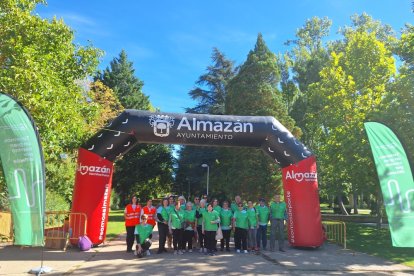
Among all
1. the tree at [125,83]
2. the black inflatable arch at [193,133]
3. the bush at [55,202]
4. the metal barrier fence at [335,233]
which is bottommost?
the metal barrier fence at [335,233]

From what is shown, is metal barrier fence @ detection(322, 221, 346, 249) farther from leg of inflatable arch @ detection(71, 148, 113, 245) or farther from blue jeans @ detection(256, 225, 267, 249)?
leg of inflatable arch @ detection(71, 148, 113, 245)

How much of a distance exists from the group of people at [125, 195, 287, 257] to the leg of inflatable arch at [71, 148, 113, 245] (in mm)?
1087

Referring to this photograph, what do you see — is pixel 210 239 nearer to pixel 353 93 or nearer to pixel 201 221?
pixel 201 221

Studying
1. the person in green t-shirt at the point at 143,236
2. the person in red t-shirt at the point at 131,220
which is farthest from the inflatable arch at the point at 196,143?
the person in green t-shirt at the point at 143,236

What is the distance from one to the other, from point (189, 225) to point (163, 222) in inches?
30.6

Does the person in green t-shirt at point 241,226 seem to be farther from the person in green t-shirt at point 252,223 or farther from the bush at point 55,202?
the bush at point 55,202

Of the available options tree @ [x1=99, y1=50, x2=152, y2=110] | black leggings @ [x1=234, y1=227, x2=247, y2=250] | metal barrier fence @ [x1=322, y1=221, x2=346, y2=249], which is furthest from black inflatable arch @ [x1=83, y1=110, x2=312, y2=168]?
tree @ [x1=99, y1=50, x2=152, y2=110]

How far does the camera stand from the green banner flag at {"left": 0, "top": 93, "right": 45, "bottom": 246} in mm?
7434

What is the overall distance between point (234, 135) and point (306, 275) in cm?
532

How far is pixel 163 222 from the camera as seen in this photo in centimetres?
1184

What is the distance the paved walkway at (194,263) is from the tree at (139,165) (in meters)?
22.4

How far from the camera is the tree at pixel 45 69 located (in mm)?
10867

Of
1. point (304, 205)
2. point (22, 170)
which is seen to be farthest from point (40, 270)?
point (304, 205)

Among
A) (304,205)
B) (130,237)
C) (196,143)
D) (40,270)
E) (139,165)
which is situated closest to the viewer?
(40,270)
